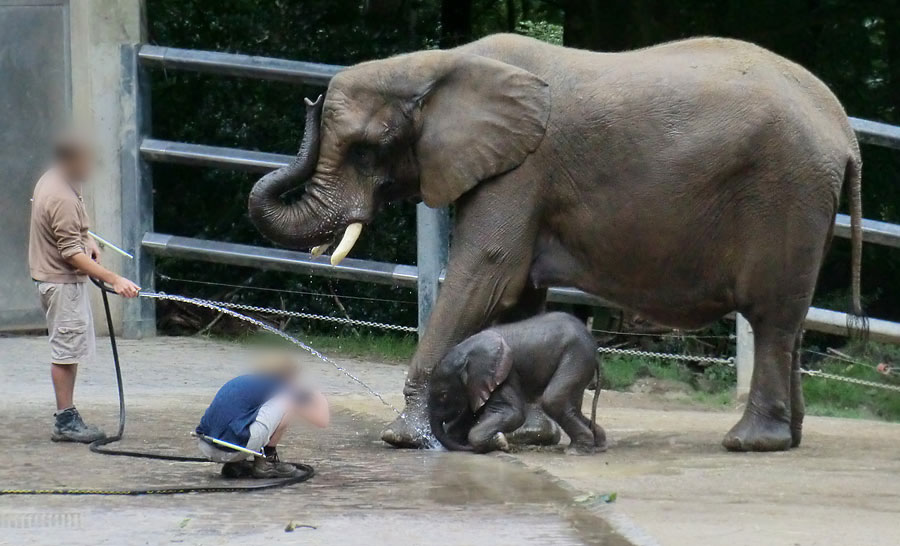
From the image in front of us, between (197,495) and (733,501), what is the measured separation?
6.65ft

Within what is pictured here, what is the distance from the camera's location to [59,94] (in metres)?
11.3

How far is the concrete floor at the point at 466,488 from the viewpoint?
555 centimetres

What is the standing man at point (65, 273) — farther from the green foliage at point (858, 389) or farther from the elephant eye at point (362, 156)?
the green foliage at point (858, 389)

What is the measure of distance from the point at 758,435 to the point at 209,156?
483cm

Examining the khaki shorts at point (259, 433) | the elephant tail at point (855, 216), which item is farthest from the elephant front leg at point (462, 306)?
the elephant tail at point (855, 216)

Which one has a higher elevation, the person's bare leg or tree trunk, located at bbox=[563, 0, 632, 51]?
tree trunk, located at bbox=[563, 0, 632, 51]

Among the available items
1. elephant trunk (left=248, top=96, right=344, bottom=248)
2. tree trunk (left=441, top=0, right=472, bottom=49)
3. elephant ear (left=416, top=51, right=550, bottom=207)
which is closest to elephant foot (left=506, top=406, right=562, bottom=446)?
elephant ear (left=416, top=51, right=550, bottom=207)

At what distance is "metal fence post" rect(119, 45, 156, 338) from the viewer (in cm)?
1116

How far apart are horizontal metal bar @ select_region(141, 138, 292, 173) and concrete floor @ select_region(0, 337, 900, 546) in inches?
84.9

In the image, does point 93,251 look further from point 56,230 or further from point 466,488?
point 466,488

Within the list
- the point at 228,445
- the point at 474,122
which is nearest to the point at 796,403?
the point at 474,122

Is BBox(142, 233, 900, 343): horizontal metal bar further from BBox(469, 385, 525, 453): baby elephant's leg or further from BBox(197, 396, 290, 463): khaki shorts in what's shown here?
BBox(197, 396, 290, 463): khaki shorts

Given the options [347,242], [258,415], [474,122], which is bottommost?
[258,415]

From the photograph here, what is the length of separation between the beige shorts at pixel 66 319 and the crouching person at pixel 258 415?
1.35m
